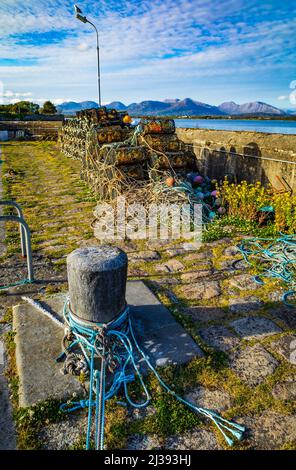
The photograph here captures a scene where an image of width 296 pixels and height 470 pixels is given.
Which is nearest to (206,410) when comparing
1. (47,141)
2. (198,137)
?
(198,137)

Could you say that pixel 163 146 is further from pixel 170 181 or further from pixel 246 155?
pixel 246 155

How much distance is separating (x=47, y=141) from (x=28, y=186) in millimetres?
15245

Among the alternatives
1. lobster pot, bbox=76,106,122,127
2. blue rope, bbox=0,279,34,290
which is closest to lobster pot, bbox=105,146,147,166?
lobster pot, bbox=76,106,122,127

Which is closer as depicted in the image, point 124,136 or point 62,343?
point 62,343

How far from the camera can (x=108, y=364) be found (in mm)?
2627

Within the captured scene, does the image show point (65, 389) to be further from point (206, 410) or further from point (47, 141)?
point (47, 141)

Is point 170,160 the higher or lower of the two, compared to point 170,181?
higher

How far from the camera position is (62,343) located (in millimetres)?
2824

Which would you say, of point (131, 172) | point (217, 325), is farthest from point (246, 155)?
point (217, 325)

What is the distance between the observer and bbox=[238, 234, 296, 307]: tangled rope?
4.09 metres

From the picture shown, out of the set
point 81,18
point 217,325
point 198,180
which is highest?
point 81,18

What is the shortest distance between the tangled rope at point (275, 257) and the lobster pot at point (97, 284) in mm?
1988

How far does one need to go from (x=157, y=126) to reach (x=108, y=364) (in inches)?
247

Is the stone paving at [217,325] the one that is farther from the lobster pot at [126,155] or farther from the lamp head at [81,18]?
the lamp head at [81,18]
